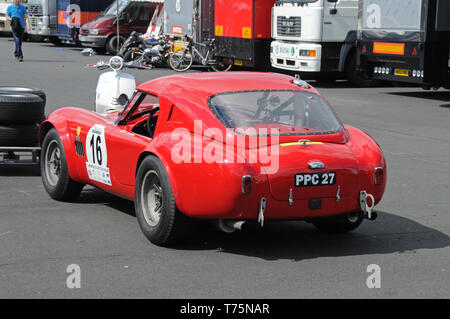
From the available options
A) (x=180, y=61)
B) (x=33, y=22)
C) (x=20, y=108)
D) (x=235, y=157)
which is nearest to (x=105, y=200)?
(x=20, y=108)

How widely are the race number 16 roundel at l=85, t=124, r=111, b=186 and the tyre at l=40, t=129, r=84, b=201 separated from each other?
398mm

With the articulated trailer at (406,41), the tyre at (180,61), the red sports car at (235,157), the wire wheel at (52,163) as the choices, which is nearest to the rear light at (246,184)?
the red sports car at (235,157)

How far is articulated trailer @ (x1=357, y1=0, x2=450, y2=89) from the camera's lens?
739 inches

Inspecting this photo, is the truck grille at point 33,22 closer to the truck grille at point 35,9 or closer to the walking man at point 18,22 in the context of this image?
the truck grille at point 35,9

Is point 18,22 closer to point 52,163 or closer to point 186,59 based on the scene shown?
point 186,59

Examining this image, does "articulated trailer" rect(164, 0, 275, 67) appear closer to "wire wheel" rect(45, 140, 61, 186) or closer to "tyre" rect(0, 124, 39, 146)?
"tyre" rect(0, 124, 39, 146)

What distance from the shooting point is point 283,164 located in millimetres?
6324

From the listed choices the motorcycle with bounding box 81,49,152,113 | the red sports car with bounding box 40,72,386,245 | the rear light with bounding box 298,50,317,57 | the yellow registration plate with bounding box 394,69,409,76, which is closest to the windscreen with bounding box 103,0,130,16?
the rear light with bounding box 298,50,317,57

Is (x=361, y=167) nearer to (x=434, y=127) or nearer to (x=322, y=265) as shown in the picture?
(x=322, y=265)

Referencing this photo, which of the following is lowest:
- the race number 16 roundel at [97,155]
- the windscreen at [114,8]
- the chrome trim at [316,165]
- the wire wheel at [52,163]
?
the wire wheel at [52,163]

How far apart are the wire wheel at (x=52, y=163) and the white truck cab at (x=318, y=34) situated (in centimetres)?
1358

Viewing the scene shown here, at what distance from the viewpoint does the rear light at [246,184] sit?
616 cm

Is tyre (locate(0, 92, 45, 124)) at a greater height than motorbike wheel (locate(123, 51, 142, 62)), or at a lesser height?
greater
